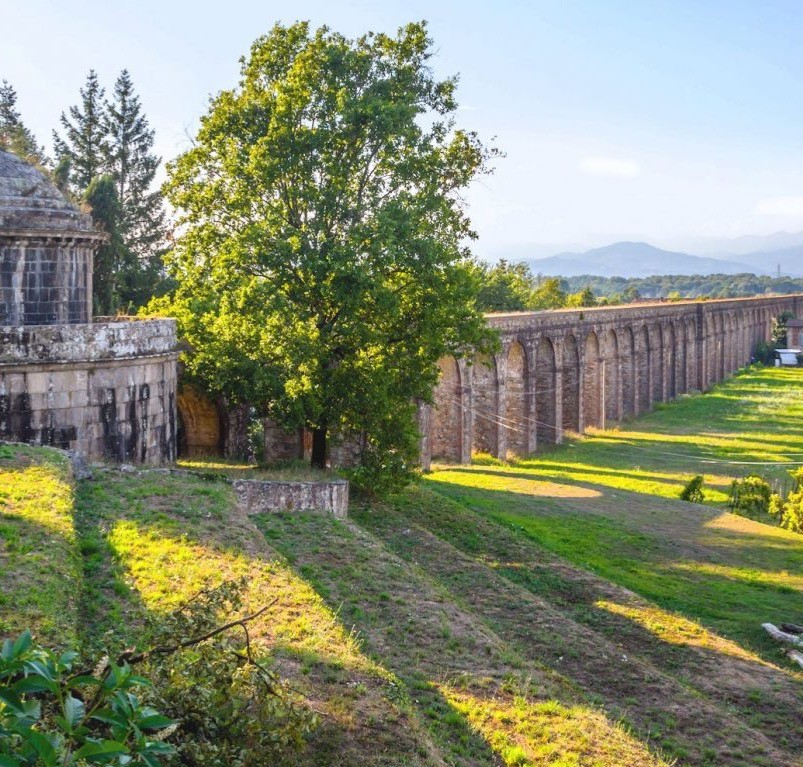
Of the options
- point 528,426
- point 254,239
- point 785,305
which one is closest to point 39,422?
point 254,239

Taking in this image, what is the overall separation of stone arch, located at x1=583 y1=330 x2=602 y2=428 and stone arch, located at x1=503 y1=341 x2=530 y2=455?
7.00 meters

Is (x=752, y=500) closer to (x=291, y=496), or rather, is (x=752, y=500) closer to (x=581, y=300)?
(x=291, y=496)

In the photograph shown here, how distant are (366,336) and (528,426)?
1925cm

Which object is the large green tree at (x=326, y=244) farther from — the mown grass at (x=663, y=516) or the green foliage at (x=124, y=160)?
the green foliage at (x=124, y=160)

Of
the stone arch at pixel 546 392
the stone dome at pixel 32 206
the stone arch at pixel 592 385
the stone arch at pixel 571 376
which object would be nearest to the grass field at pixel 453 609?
the stone dome at pixel 32 206

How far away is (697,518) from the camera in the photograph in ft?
80.5

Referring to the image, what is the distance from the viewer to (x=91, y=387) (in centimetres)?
1609

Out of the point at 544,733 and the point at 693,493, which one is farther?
the point at 693,493

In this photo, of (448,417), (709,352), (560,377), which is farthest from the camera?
(709,352)

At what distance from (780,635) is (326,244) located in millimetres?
9970

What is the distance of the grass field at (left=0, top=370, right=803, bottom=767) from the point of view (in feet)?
27.9

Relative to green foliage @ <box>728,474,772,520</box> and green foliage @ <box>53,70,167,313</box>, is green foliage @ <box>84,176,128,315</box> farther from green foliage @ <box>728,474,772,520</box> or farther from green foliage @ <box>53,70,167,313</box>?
green foliage @ <box>728,474,772,520</box>

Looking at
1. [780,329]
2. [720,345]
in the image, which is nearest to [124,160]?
[720,345]

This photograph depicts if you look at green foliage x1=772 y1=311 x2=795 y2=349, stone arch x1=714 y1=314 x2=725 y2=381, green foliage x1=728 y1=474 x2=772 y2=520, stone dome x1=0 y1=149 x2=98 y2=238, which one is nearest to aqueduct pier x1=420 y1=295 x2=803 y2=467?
stone arch x1=714 y1=314 x2=725 y2=381
